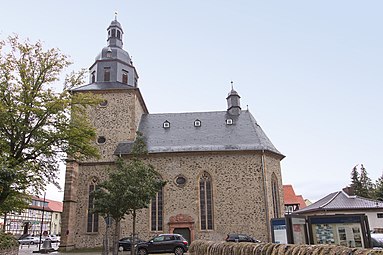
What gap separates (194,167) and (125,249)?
25.6 feet

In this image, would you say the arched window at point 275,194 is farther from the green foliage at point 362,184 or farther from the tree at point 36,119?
the green foliage at point 362,184

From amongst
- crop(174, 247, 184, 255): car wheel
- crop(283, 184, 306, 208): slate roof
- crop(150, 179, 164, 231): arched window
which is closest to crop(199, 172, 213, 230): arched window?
crop(150, 179, 164, 231): arched window

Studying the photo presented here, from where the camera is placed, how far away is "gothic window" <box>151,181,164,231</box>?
24594mm

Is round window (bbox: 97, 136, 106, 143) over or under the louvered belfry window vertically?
over

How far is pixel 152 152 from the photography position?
26.0m

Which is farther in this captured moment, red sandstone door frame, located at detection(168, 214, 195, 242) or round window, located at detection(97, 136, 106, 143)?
round window, located at detection(97, 136, 106, 143)

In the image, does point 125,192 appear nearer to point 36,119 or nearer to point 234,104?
point 36,119

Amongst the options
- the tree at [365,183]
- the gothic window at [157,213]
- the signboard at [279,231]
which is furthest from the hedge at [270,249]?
the tree at [365,183]

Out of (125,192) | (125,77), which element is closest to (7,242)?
(125,192)

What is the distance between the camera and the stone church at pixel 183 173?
2439 cm

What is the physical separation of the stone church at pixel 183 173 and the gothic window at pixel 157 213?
0.24ft

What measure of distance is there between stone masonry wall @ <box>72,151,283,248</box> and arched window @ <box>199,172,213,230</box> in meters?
0.33

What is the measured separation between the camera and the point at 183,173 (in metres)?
25.7

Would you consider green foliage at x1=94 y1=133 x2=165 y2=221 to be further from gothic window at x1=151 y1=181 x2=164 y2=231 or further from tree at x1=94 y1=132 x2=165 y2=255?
gothic window at x1=151 y1=181 x2=164 y2=231
